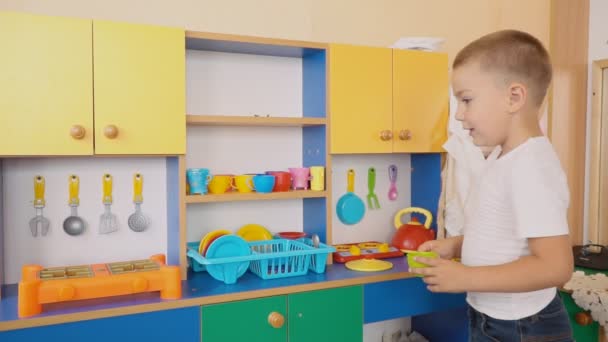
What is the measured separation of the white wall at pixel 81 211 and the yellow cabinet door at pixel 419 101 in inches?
35.3

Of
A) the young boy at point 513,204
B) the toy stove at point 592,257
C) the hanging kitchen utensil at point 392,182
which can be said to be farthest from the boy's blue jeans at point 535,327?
the hanging kitchen utensil at point 392,182

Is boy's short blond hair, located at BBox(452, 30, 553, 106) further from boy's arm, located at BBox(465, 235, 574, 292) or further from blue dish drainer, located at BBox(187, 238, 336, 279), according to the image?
blue dish drainer, located at BBox(187, 238, 336, 279)

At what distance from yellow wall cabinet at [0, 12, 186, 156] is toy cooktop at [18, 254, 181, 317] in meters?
0.35

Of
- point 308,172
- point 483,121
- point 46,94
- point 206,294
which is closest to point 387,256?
point 308,172

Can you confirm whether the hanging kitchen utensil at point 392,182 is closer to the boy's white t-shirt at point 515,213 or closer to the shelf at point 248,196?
the shelf at point 248,196

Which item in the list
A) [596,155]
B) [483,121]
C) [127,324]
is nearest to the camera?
[483,121]

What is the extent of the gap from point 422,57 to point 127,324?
1.40 metres

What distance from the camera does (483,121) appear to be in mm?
1186

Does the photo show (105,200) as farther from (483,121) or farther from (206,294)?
(483,121)

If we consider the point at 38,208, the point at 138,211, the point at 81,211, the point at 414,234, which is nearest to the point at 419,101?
Answer: the point at 414,234

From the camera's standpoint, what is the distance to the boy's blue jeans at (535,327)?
3.89 ft

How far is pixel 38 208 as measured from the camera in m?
1.66

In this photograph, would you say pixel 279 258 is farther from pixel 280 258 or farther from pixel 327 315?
pixel 327 315

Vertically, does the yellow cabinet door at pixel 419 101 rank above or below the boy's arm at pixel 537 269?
above
